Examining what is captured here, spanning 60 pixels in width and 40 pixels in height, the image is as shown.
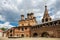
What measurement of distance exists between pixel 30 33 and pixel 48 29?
11371mm

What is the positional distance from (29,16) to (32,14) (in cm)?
165

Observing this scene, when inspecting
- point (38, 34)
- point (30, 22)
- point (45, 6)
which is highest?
point (45, 6)

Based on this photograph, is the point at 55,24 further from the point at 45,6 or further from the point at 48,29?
the point at 45,6

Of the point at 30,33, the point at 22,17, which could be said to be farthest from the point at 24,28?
the point at 22,17

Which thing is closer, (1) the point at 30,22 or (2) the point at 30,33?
(2) the point at 30,33

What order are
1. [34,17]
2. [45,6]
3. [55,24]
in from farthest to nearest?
[34,17]
[45,6]
[55,24]

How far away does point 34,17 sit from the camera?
63594 mm

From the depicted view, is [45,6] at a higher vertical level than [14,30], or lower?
higher

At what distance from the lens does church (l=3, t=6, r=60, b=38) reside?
43.1 metres

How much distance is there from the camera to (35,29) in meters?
52.1

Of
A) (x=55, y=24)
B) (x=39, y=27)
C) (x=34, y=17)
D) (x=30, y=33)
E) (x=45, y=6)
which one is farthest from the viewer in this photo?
(x=34, y=17)

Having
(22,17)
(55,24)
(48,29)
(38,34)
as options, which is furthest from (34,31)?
(22,17)

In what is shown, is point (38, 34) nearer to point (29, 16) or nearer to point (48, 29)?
point (48, 29)

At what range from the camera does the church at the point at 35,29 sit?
4310 centimetres
